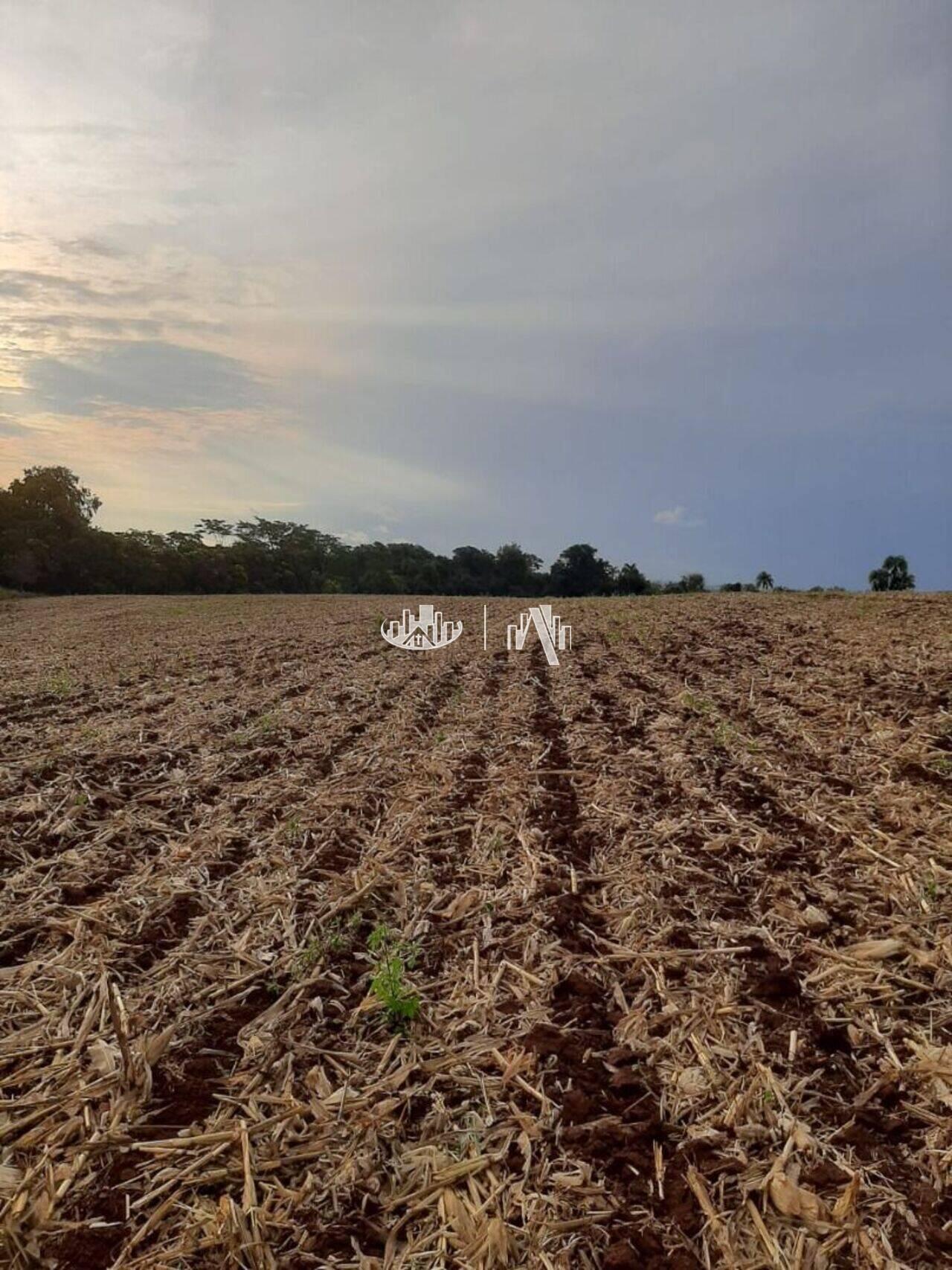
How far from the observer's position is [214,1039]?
337cm

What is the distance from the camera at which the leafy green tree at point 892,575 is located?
40.8 metres

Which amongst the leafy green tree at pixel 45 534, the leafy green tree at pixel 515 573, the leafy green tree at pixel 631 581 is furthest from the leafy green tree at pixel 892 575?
the leafy green tree at pixel 45 534

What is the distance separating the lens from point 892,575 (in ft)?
137

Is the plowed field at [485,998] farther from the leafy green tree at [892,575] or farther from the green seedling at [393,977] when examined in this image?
the leafy green tree at [892,575]

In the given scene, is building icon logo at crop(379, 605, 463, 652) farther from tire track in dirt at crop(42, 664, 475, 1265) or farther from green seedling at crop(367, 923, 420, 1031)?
tire track in dirt at crop(42, 664, 475, 1265)

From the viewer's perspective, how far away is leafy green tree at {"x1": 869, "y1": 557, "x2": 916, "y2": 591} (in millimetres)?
40750

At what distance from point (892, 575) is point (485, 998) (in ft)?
149

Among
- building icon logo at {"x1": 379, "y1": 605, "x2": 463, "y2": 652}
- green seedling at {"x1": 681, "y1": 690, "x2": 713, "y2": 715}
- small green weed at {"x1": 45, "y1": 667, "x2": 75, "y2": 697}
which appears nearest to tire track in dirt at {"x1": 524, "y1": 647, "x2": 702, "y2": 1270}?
green seedling at {"x1": 681, "y1": 690, "x2": 713, "y2": 715}

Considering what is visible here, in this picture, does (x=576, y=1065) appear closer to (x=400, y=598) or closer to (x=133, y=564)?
(x=400, y=598)

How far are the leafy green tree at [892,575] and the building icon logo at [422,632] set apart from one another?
30.1 metres

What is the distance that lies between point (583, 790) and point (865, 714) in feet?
12.7

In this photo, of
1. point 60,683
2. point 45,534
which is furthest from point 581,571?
point 60,683

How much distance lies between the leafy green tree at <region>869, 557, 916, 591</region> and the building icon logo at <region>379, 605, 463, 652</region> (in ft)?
98.8

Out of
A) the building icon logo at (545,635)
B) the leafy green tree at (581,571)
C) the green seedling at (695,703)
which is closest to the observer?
the green seedling at (695,703)
